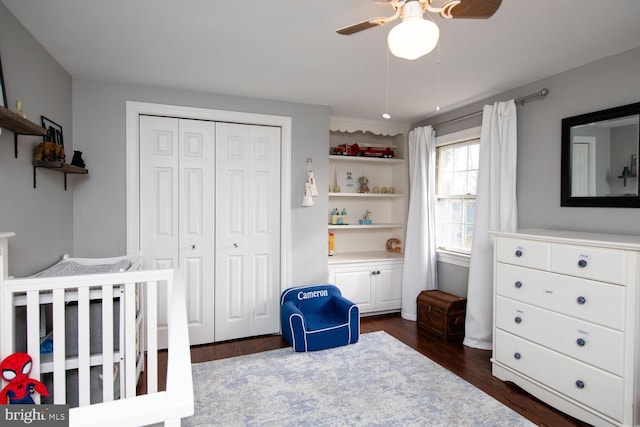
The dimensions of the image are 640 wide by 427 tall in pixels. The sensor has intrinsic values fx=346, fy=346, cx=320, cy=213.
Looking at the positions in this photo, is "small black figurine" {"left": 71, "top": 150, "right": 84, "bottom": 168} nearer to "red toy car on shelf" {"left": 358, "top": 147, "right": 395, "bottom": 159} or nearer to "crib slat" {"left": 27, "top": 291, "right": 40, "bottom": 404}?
"crib slat" {"left": 27, "top": 291, "right": 40, "bottom": 404}

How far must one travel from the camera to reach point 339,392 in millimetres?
2414

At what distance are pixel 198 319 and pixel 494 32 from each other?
10.7ft

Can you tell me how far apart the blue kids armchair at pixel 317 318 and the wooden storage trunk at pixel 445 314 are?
2.81ft

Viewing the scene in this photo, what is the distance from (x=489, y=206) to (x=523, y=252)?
82cm

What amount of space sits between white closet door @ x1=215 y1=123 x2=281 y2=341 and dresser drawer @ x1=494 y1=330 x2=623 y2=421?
209 cm

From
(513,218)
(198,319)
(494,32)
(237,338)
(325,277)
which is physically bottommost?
(237,338)

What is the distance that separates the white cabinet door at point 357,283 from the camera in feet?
12.7

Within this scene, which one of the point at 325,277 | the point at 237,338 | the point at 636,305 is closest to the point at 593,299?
the point at 636,305

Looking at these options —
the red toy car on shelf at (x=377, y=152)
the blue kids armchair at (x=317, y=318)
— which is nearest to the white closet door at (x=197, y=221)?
the blue kids armchair at (x=317, y=318)

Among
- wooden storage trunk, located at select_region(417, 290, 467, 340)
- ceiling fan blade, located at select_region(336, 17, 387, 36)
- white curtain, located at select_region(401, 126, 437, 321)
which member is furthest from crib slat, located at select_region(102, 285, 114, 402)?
white curtain, located at select_region(401, 126, 437, 321)

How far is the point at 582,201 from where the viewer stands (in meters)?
2.54

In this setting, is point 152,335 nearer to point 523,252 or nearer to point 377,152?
point 523,252

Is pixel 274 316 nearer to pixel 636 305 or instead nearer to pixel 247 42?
pixel 247 42

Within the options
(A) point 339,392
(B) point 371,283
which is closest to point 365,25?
(A) point 339,392
